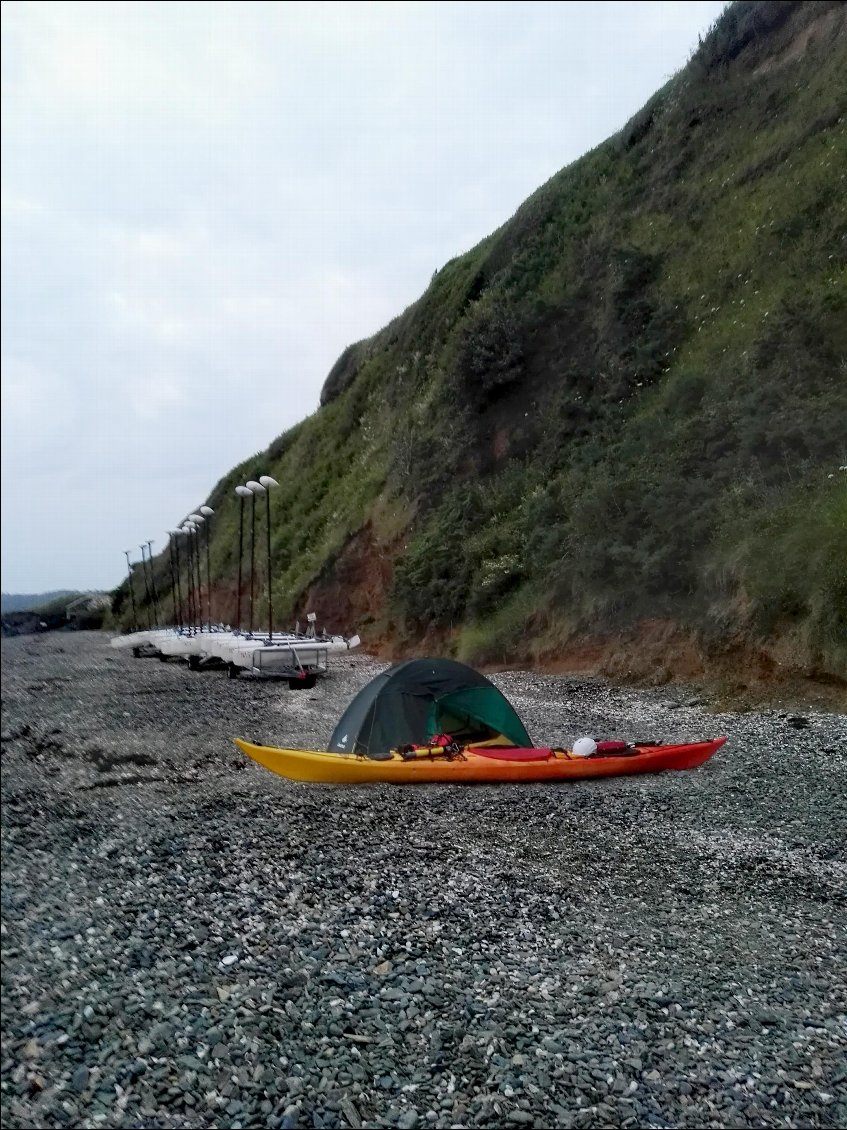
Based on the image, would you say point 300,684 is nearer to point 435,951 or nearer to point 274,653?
point 274,653

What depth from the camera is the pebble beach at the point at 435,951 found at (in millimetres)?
4363

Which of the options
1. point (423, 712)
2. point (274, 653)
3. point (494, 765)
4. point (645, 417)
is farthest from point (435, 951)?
point (645, 417)

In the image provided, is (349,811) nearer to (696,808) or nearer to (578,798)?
(578,798)

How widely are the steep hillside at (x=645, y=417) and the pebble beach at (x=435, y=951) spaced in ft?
16.8

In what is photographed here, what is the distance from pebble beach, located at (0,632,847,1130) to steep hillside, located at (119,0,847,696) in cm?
514

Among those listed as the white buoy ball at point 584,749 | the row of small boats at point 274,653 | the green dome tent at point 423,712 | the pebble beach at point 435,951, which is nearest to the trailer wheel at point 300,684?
the row of small boats at point 274,653

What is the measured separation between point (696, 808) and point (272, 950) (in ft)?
15.7

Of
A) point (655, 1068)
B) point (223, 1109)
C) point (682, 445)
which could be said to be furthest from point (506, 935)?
point (682, 445)

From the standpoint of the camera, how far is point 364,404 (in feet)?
128

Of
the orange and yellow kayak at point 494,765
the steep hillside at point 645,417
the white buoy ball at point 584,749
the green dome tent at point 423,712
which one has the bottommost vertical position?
the orange and yellow kayak at point 494,765

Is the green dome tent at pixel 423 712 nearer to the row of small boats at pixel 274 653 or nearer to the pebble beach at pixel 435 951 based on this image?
the pebble beach at pixel 435 951

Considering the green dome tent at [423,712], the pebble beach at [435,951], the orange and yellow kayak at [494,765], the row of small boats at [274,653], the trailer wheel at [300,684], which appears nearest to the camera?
the pebble beach at [435,951]

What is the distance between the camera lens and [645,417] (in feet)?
67.5

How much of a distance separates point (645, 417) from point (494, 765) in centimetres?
1305
